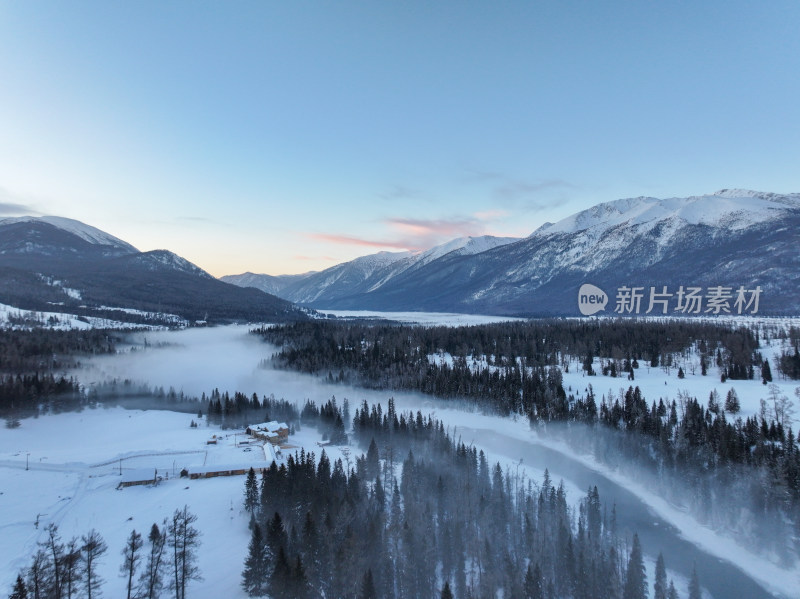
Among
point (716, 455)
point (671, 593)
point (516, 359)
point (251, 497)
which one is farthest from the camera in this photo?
point (516, 359)

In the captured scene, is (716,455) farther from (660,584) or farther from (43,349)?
(43,349)

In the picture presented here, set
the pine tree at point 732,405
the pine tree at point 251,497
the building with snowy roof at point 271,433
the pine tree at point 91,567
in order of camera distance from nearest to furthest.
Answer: the pine tree at point 91,567, the pine tree at point 251,497, the pine tree at point 732,405, the building with snowy roof at point 271,433

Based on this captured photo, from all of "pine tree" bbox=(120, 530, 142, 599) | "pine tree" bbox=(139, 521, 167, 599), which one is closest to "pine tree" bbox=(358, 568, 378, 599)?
"pine tree" bbox=(139, 521, 167, 599)

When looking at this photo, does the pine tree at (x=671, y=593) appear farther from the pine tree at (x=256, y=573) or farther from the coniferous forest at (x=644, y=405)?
the pine tree at (x=256, y=573)

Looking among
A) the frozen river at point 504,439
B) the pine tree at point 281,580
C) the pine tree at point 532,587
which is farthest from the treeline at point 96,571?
the frozen river at point 504,439

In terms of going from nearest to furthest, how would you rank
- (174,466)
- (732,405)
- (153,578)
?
(153,578) < (174,466) < (732,405)

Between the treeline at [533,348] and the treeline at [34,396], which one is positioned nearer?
the treeline at [34,396]

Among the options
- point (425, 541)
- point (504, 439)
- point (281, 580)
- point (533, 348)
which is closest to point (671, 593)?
point (425, 541)

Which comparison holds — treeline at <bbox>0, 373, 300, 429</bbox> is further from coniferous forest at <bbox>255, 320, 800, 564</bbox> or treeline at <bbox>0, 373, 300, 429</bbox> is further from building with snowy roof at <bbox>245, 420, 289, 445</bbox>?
coniferous forest at <bbox>255, 320, 800, 564</bbox>

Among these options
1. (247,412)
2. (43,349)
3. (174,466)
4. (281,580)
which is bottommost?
(247,412)
